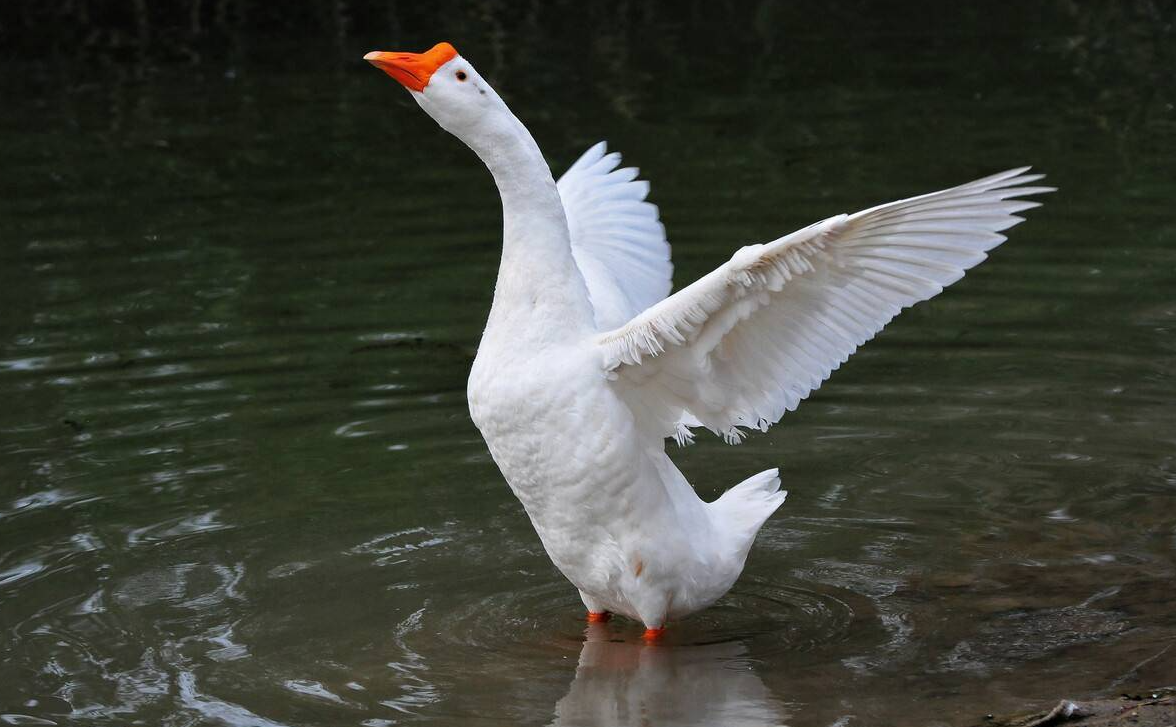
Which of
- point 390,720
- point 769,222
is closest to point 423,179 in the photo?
point 769,222

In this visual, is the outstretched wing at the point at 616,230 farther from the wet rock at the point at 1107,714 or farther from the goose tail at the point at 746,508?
the wet rock at the point at 1107,714

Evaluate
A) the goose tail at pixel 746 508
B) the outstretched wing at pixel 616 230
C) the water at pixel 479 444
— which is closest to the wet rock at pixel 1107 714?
the water at pixel 479 444

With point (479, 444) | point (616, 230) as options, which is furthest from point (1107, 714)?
point (479, 444)

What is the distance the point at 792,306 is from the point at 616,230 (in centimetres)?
202

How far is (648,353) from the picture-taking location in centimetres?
571

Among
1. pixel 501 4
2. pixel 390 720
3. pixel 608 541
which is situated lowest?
pixel 390 720

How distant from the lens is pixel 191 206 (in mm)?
13430

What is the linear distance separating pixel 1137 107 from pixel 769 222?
549 centimetres

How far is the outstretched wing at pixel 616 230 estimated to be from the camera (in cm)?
Result: 738

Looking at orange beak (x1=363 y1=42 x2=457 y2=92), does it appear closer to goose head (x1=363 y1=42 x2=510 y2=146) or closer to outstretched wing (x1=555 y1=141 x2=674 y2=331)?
goose head (x1=363 y1=42 x2=510 y2=146)

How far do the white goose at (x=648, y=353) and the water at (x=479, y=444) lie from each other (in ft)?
1.26

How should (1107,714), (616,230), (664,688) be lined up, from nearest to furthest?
(1107,714) < (664,688) < (616,230)

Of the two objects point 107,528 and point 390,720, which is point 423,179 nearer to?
point 107,528

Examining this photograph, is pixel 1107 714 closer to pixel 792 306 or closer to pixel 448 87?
pixel 792 306
